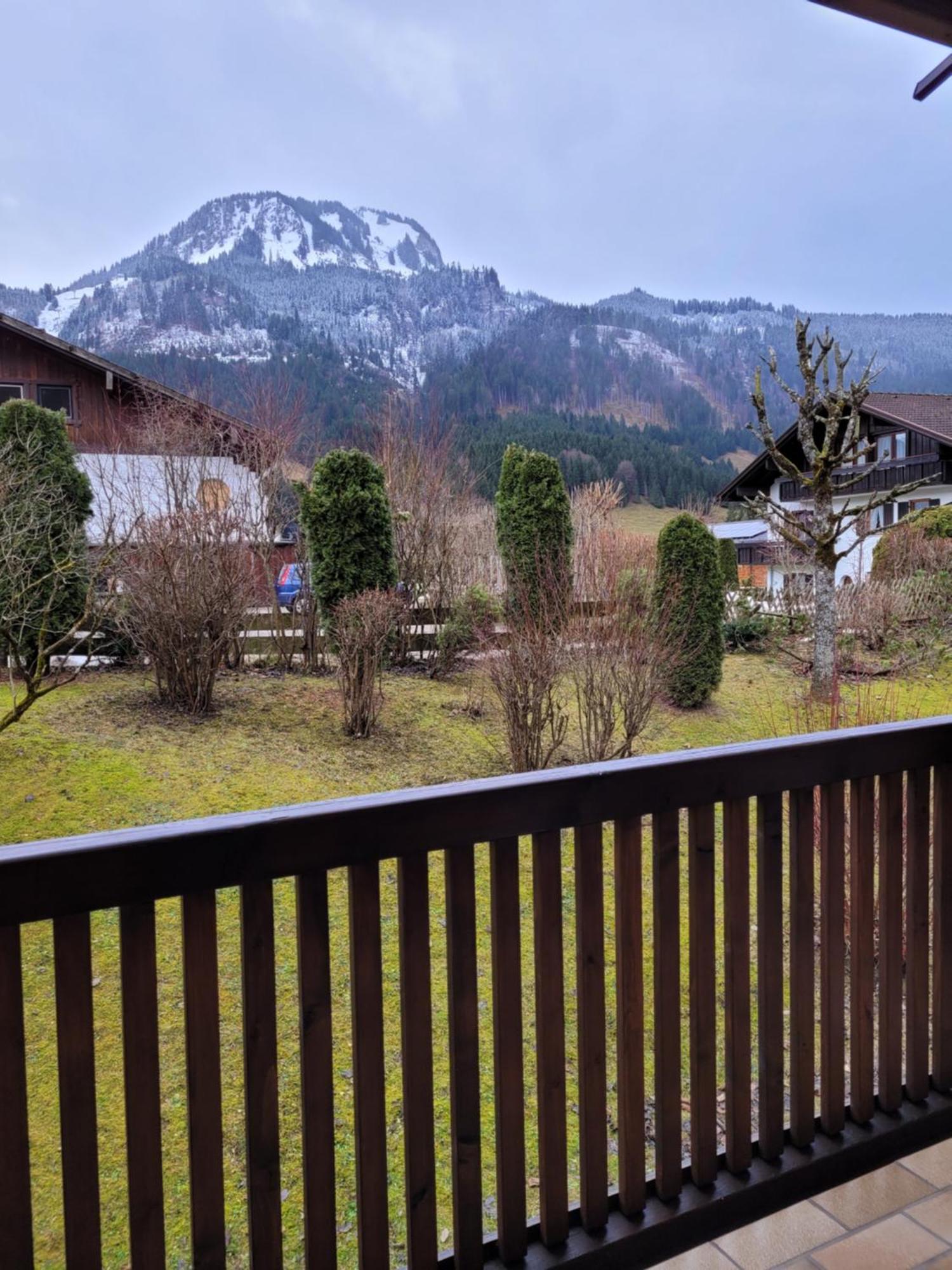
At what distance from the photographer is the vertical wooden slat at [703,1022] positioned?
147 centimetres

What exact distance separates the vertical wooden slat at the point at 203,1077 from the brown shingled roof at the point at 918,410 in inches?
871

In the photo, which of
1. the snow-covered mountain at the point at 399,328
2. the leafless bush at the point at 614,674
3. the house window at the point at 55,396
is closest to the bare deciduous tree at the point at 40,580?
the leafless bush at the point at 614,674

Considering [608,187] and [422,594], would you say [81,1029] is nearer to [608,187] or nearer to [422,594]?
[422,594]

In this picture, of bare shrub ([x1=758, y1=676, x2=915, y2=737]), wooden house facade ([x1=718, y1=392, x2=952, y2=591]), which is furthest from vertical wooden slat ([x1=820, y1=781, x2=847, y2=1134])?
wooden house facade ([x1=718, y1=392, x2=952, y2=591])

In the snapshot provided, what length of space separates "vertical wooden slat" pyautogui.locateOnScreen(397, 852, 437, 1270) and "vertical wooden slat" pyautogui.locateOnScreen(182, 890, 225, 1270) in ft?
0.86

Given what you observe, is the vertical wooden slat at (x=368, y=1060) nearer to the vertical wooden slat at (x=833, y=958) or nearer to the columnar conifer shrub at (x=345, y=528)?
the vertical wooden slat at (x=833, y=958)


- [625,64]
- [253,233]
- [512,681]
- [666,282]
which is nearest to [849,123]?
[625,64]

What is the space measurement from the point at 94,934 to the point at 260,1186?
2738mm

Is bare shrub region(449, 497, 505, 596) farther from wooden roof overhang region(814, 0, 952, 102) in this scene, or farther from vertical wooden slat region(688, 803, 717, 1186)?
vertical wooden slat region(688, 803, 717, 1186)

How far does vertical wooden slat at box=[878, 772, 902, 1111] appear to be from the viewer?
5.47ft

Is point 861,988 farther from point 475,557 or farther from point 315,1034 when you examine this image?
point 475,557

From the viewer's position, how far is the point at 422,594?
30.3ft

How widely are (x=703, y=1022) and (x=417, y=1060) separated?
0.54m


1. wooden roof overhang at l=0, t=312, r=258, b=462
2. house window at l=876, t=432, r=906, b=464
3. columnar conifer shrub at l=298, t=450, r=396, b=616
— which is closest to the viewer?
columnar conifer shrub at l=298, t=450, r=396, b=616
